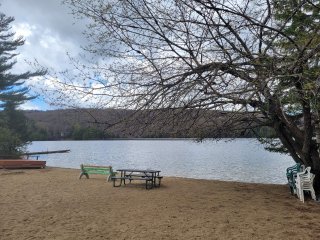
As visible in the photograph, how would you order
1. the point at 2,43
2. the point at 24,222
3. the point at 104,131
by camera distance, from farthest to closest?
the point at 2,43, the point at 104,131, the point at 24,222

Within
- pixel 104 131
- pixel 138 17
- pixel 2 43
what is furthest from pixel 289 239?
pixel 2 43

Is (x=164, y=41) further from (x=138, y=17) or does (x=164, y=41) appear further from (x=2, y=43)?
(x=2, y=43)

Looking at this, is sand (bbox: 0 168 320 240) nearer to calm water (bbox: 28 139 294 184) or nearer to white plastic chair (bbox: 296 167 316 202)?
white plastic chair (bbox: 296 167 316 202)

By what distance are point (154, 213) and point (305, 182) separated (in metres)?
4.13

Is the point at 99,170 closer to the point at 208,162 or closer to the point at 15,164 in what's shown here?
A: the point at 15,164

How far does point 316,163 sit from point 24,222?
25.2ft

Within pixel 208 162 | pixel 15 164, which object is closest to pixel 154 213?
pixel 15 164

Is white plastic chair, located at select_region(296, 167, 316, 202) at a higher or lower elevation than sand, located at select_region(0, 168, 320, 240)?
higher

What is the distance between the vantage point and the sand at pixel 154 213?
21.0ft

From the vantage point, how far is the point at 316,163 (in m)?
10.5

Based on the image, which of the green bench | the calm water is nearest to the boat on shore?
the green bench

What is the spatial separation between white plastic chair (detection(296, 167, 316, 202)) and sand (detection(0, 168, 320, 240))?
272 millimetres

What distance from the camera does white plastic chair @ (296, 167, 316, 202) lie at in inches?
370

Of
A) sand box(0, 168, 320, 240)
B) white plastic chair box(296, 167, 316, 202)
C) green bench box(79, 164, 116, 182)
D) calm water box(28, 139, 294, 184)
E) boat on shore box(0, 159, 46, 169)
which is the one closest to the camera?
→ sand box(0, 168, 320, 240)
